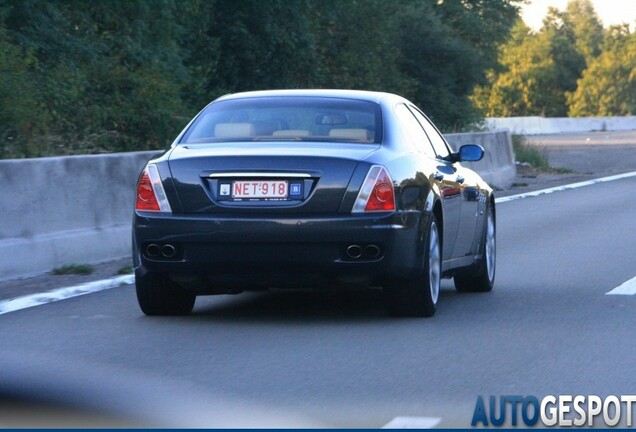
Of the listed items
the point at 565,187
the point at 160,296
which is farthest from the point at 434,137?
the point at 565,187

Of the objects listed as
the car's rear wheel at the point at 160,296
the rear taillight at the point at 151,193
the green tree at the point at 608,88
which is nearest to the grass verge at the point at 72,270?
the car's rear wheel at the point at 160,296

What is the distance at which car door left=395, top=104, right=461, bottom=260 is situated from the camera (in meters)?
10.5

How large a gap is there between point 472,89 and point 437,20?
2799mm

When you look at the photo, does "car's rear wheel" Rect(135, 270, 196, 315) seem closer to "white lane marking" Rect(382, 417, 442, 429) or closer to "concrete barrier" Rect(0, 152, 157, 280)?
"concrete barrier" Rect(0, 152, 157, 280)

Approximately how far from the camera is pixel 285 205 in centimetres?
935

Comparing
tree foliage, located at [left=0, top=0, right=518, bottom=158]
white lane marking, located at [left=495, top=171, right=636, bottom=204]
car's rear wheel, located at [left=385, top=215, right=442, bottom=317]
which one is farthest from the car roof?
white lane marking, located at [left=495, top=171, right=636, bottom=204]

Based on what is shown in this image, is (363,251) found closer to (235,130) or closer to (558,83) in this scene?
(235,130)

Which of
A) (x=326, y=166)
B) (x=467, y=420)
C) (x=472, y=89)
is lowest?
(x=472, y=89)

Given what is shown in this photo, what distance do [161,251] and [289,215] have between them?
34.1 inches

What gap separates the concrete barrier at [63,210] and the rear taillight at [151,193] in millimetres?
3145

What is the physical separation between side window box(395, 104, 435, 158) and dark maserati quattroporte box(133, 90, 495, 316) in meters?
0.34

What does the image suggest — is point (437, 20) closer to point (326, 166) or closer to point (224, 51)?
point (224, 51)

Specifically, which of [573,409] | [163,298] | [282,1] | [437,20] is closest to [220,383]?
[573,409]

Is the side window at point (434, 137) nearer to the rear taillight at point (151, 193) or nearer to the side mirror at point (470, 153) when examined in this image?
the side mirror at point (470, 153)
